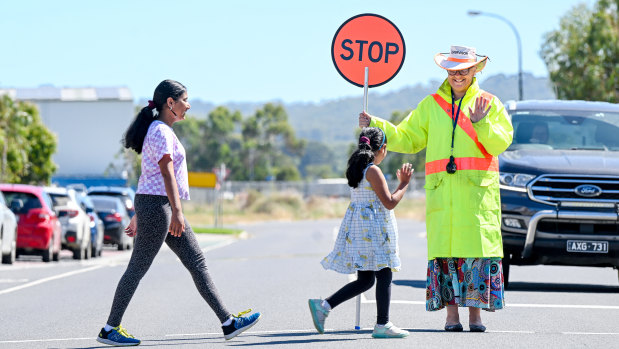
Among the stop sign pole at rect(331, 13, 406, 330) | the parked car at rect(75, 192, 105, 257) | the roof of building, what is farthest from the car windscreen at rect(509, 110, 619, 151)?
the roof of building

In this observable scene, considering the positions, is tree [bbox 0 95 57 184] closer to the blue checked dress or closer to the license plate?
the license plate

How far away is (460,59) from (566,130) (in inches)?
191

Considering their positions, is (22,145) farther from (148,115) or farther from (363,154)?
(363,154)

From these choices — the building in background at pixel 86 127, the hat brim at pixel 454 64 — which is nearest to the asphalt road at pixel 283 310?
the hat brim at pixel 454 64

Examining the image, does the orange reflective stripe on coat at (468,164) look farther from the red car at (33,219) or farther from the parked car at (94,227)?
the parked car at (94,227)

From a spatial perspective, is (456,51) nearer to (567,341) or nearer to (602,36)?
(567,341)

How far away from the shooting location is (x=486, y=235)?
870cm

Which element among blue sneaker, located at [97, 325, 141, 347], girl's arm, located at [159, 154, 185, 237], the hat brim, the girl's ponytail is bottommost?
blue sneaker, located at [97, 325, 141, 347]

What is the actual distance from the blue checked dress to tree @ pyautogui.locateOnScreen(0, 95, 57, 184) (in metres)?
40.5

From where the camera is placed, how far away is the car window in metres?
22.2

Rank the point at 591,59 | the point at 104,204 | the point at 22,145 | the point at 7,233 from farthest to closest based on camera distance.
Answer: the point at 22,145, the point at 591,59, the point at 104,204, the point at 7,233

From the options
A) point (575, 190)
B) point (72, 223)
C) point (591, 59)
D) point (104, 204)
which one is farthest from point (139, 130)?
point (591, 59)

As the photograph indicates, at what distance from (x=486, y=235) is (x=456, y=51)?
4.55ft

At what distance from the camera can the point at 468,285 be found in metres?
8.70
